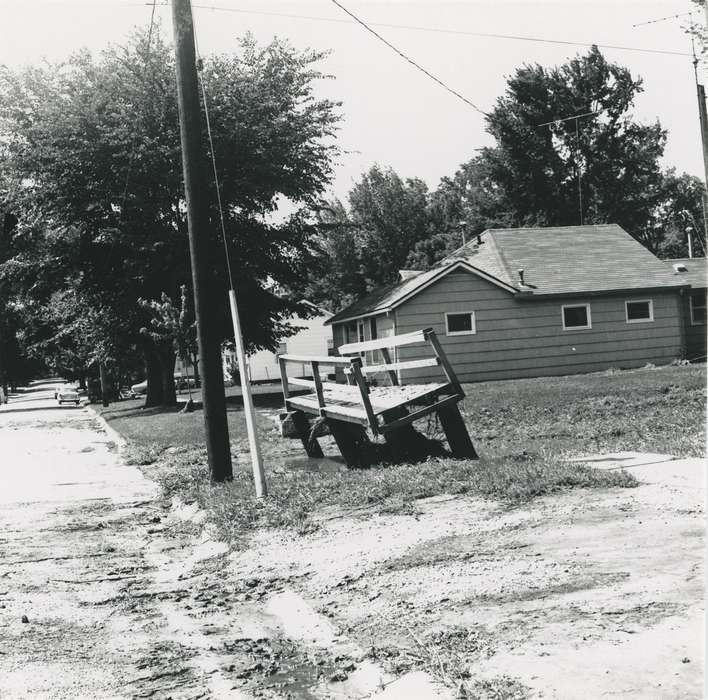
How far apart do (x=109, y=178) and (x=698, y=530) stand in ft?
86.4

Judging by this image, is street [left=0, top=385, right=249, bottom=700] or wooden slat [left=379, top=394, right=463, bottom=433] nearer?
street [left=0, top=385, right=249, bottom=700]

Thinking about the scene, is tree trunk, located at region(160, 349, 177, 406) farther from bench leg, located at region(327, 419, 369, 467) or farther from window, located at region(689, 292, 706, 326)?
bench leg, located at region(327, 419, 369, 467)

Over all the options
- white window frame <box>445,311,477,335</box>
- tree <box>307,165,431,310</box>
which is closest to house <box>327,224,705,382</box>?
white window frame <box>445,311,477,335</box>

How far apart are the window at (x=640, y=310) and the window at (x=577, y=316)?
134 cm

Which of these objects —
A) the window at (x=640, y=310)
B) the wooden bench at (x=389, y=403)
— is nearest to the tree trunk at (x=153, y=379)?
the window at (x=640, y=310)

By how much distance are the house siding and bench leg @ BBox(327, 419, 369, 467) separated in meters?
15.6

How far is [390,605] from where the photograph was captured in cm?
489

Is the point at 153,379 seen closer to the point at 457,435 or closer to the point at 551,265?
the point at 551,265

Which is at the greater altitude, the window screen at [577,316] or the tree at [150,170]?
the tree at [150,170]

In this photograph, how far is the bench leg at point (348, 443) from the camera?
10562 mm

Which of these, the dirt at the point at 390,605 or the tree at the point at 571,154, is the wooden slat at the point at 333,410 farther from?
the tree at the point at 571,154

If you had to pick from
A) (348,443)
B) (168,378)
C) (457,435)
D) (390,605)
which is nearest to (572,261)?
(168,378)

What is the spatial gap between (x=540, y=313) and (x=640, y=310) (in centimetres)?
344

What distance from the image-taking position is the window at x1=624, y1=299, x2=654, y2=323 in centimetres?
2822
